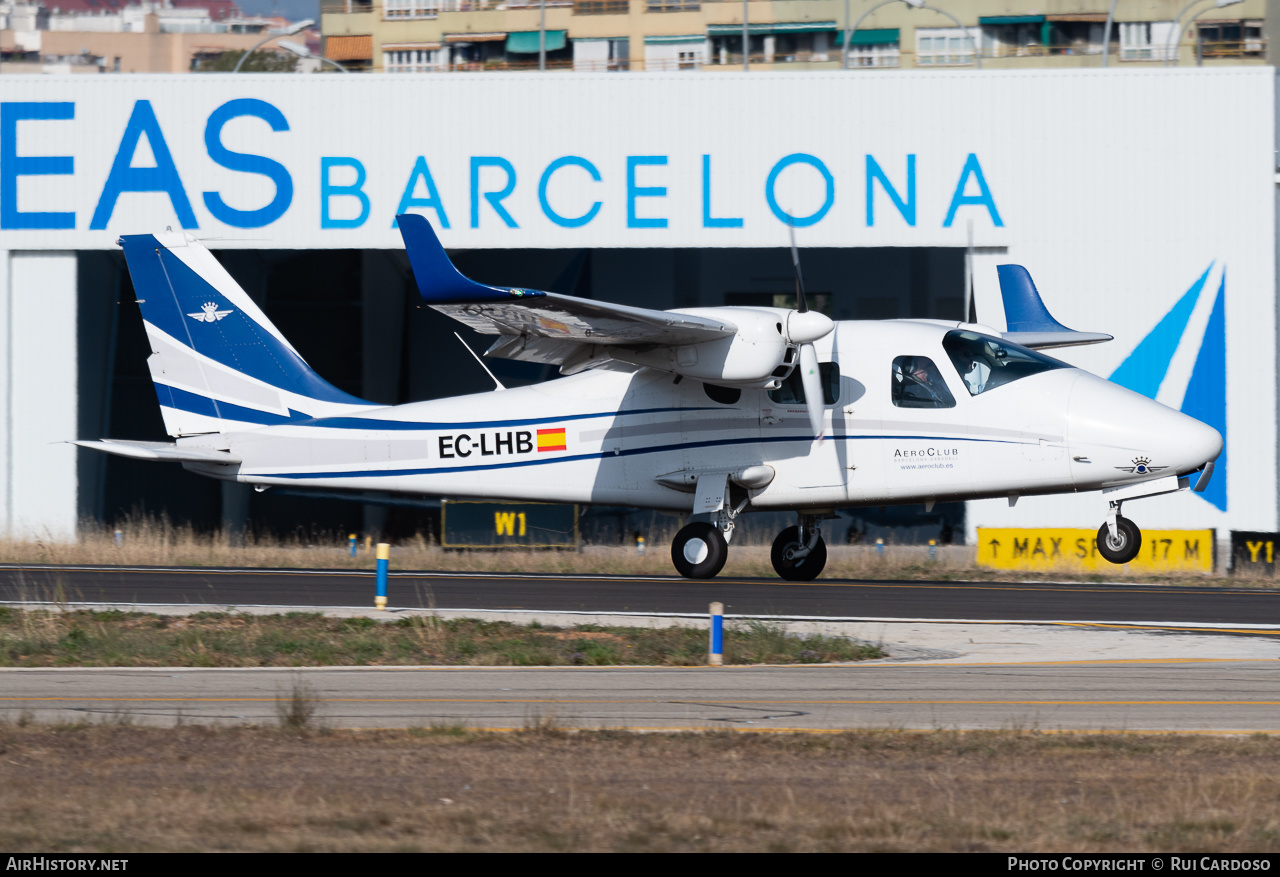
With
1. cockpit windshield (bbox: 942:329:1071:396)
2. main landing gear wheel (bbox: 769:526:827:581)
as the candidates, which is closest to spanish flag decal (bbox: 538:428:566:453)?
main landing gear wheel (bbox: 769:526:827:581)

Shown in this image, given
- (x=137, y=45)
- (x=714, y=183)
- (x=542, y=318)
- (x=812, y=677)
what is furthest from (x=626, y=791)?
(x=137, y=45)

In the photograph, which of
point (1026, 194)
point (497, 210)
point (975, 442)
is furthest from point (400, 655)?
point (1026, 194)

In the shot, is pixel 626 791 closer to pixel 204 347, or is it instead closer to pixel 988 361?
pixel 988 361

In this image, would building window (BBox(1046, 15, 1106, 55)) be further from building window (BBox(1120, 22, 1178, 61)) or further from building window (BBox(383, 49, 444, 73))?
building window (BBox(383, 49, 444, 73))

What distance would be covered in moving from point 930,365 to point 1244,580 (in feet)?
26.9

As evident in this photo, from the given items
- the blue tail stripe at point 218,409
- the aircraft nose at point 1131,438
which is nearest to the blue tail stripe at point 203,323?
the blue tail stripe at point 218,409

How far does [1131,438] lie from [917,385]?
287 centimetres

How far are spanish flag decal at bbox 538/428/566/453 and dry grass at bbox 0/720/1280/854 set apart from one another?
1100 cm

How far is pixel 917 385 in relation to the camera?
779 inches

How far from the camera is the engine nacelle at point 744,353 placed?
19.2 metres

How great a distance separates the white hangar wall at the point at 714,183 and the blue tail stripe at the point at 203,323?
30.5ft

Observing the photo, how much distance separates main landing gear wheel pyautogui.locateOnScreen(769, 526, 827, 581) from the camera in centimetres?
2142

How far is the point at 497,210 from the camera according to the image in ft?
106
